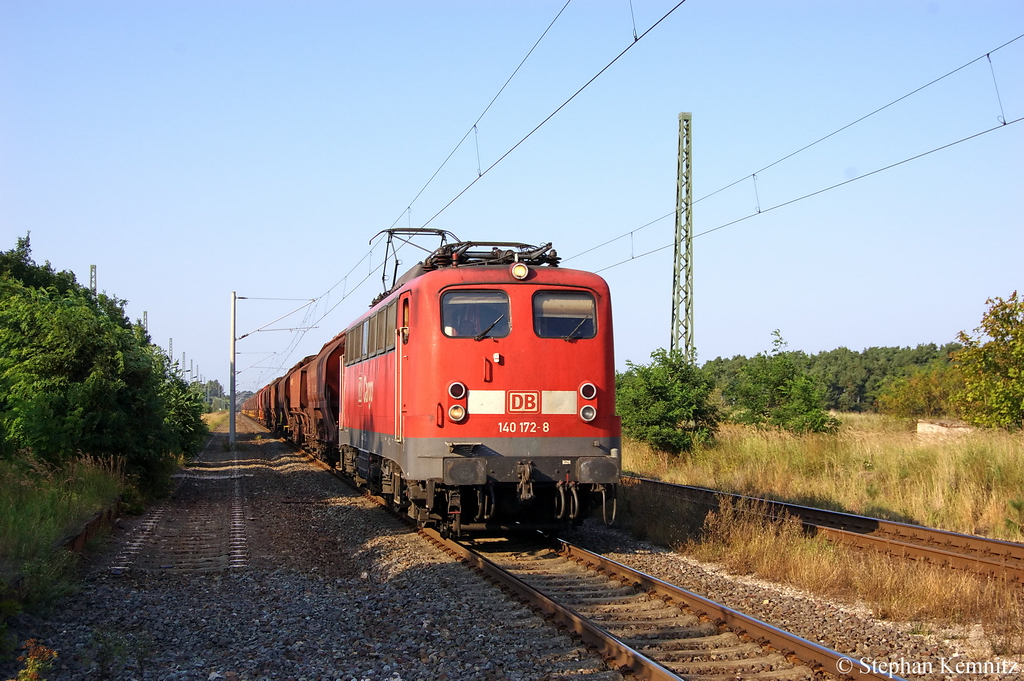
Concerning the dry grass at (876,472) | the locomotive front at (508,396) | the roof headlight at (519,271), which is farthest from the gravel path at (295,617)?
the dry grass at (876,472)

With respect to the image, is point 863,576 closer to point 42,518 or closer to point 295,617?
point 295,617

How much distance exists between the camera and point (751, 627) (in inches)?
255

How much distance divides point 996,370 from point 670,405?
6861mm

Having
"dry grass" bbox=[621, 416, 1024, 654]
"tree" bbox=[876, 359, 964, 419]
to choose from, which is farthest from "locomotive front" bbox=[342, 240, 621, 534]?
"tree" bbox=[876, 359, 964, 419]

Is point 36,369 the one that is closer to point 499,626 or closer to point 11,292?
point 11,292

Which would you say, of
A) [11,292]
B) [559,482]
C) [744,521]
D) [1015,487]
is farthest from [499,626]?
[11,292]

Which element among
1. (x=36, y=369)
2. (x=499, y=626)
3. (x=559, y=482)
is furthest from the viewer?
(x=36, y=369)

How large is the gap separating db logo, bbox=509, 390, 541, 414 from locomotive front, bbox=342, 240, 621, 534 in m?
0.01

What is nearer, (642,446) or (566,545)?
(566,545)

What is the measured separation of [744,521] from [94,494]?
9318 millimetres

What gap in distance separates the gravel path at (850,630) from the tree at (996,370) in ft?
33.3

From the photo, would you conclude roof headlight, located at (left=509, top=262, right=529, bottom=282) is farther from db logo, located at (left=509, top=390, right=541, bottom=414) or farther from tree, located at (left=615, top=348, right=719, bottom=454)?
tree, located at (left=615, top=348, right=719, bottom=454)

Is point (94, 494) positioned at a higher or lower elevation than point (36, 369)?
lower

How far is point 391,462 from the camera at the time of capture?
39.3ft
